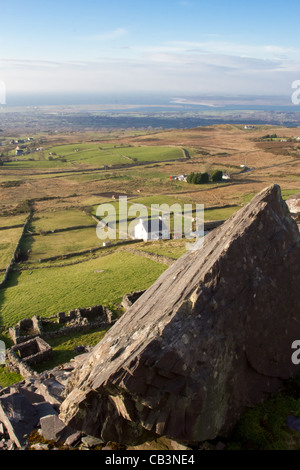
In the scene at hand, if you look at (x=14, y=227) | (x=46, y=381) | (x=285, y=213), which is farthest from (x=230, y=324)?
(x=14, y=227)

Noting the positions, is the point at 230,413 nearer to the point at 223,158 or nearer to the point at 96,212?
the point at 96,212

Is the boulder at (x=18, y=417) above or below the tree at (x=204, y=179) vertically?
below

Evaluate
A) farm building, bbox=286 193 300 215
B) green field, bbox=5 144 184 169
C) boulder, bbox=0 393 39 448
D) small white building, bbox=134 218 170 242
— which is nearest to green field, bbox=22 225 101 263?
small white building, bbox=134 218 170 242

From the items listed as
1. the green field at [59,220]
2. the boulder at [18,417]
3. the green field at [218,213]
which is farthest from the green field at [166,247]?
the boulder at [18,417]

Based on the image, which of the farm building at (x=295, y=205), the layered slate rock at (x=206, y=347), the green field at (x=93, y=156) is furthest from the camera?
the green field at (x=93, y=156)

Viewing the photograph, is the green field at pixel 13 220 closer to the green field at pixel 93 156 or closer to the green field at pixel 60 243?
the green field at pixel 60 243
